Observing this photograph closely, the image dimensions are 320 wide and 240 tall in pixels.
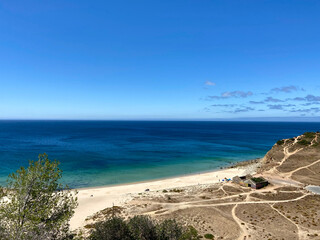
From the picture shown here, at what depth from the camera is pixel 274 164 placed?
210ft

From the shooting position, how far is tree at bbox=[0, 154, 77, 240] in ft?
50.1

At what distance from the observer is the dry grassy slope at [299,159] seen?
54.1 metres

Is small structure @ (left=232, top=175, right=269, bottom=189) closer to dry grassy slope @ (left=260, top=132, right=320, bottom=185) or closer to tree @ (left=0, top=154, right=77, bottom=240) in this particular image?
dry grassy slope @ (left=260, top=132, right=320, bottom=185)

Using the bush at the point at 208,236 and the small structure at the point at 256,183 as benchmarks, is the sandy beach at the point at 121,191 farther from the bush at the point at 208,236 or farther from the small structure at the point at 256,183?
the bush at the point at 208,236

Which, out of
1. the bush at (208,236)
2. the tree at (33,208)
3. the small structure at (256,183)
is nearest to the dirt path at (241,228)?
the bush at (208,236)

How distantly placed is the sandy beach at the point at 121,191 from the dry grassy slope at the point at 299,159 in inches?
335

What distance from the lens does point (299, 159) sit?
62281 millimetres

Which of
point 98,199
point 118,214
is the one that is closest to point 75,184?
point 98,199

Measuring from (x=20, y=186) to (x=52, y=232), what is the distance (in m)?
5.22

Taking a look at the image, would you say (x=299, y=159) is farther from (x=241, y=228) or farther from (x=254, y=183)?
(x=241, y=228)

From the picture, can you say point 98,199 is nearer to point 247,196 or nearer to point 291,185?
point 247,196

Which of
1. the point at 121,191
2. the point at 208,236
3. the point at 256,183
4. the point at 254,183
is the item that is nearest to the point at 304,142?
the point at 256,183

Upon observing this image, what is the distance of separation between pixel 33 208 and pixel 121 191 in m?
33.7

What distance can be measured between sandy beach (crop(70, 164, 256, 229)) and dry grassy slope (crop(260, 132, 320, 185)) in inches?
335
